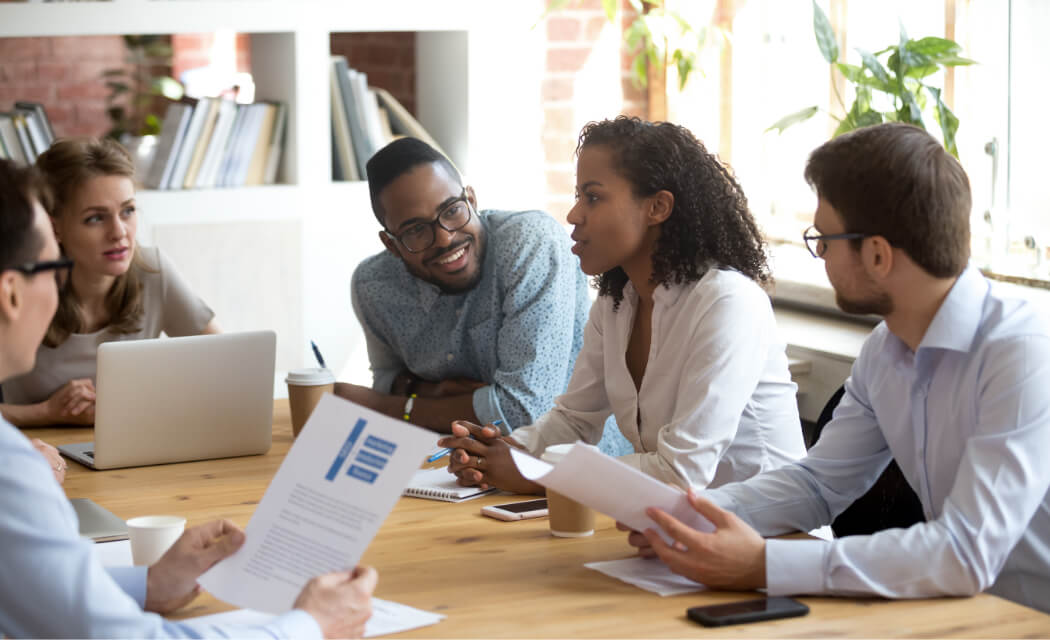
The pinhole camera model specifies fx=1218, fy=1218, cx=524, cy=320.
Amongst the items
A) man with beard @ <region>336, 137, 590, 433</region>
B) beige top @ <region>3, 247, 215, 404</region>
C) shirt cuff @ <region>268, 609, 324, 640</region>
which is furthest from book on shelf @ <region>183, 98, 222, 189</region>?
shirt cuff @ <region>268, 609, 324, 640</region>

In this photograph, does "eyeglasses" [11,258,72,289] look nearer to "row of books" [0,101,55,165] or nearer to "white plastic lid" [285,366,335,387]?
"white plastic lid" [285,366,335,387]

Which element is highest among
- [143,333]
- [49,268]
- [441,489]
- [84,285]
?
[49,268]

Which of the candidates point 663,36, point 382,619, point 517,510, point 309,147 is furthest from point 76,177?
point 663,36

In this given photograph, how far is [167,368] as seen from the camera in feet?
7.27

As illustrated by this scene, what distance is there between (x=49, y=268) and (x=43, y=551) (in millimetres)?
293

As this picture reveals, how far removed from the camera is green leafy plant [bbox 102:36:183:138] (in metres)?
5.38

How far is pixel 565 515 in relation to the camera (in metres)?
1.73

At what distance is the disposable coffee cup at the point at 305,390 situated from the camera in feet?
7.99

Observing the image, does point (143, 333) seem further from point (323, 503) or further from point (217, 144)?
point (323, 503)

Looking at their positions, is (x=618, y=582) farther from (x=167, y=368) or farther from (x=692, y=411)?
(x=167, y=368)

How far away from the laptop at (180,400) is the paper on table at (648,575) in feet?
3.06

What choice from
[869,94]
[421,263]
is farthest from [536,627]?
[869,94]

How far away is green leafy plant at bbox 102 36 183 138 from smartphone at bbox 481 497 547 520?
151 inches

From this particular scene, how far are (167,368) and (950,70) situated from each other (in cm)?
224
